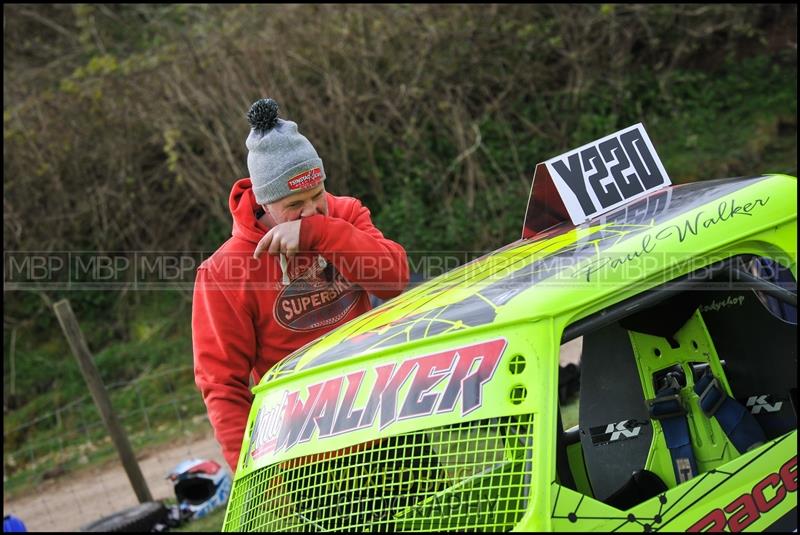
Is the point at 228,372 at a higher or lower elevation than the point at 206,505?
higher

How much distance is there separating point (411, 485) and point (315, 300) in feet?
4.42

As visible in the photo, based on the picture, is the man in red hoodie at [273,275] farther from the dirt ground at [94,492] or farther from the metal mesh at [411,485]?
the dirt ground at [94,492]

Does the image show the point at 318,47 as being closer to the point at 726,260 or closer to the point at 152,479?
the point at 152,479

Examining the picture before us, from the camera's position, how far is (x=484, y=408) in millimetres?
2631

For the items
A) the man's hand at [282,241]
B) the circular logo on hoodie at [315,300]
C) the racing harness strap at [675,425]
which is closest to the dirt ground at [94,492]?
the circular logo on hoodie at [315,300]

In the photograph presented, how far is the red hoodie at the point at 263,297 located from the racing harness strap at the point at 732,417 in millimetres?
1260

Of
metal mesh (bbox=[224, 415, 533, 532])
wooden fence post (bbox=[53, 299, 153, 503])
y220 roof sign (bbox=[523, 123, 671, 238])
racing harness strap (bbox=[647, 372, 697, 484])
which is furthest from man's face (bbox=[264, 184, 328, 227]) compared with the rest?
wooden fence post (bbox=[53, 299, 153, 503])

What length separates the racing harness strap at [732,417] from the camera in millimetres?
3488

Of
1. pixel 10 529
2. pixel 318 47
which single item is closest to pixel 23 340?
pixel 318 47

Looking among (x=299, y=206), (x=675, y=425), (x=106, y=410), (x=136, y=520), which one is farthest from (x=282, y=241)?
(x=106, y=410)

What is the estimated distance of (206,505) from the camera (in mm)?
7688

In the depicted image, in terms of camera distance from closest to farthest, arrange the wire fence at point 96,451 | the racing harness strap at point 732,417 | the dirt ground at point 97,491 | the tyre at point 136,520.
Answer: the racing harness strap at point 732,417
the tyre at point 136,520
the dirt ground at point 97,491
the wire fence at point 96,451

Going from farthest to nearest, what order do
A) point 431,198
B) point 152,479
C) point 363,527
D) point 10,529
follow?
1. point 431,198
2. point 152,479
3. point 10,529
4. point 363,527

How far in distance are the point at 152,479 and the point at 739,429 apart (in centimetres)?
719
